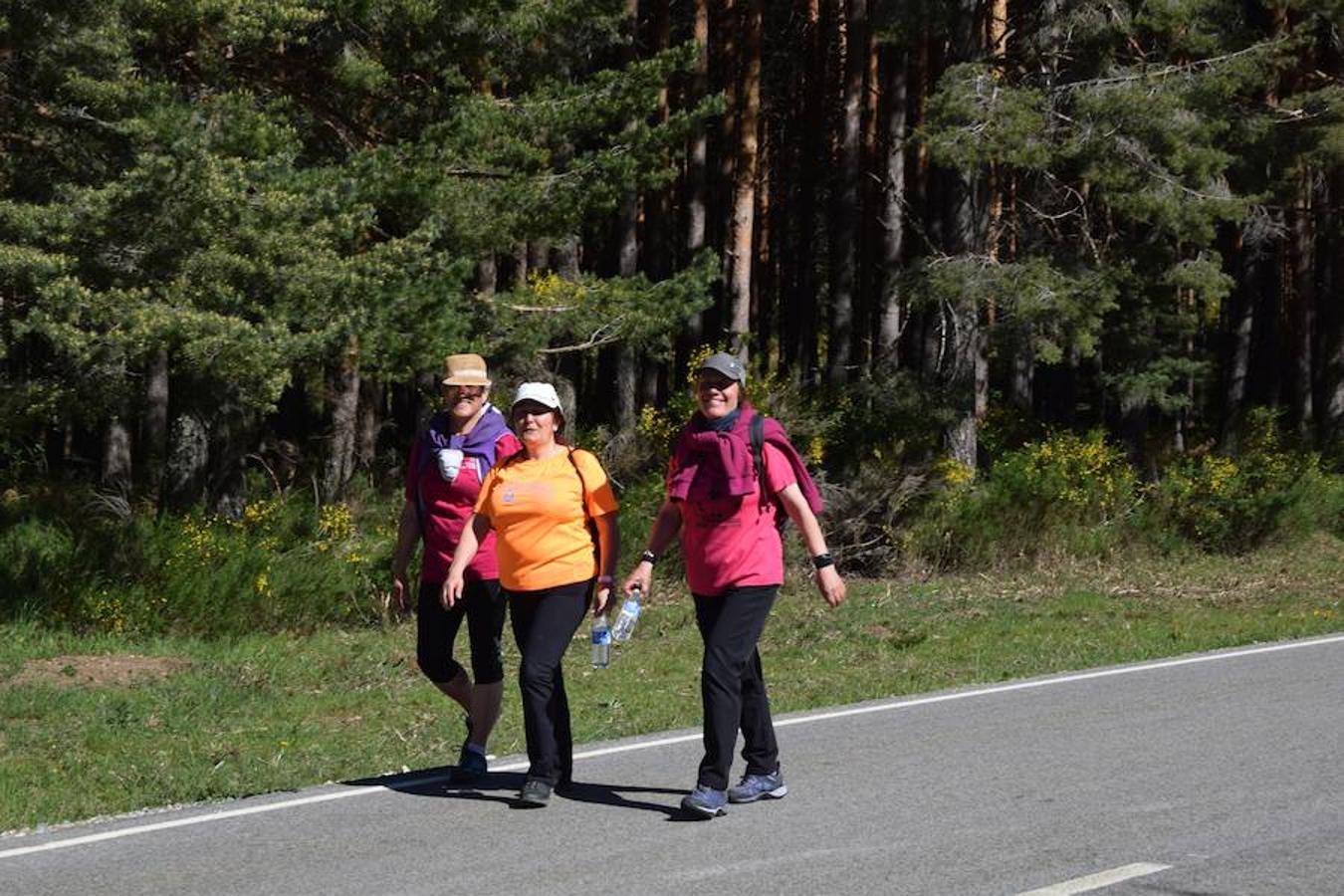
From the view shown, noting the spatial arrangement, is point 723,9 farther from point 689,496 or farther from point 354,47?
point 689,496

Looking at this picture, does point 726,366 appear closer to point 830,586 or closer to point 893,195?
point 830,586

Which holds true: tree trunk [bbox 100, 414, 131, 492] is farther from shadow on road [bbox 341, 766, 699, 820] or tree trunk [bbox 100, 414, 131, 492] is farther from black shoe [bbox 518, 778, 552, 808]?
black shoe [bbox 518, 778, 552, 808]

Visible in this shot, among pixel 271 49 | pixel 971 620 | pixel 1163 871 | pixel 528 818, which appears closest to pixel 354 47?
pixel 271 49

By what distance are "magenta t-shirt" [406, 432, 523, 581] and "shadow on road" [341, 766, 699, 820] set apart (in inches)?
39.1

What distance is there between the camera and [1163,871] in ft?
22.5

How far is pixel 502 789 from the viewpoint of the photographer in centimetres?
875

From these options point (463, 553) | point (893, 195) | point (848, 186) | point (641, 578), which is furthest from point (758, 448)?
point (848, 186)

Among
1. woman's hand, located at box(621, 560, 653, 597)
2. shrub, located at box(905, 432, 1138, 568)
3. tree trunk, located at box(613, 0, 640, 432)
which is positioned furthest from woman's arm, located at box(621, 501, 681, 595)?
tree trunk, located at box(613, 0, 640, 432)

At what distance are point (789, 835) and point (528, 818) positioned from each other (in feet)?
3.91

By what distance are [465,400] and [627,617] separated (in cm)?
144

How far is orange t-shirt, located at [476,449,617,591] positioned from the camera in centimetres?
828

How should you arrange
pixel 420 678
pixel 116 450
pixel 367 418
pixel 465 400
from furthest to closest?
pixel 367 418 < pixel 116 450 < pixel 420 678 < pixel 465 400

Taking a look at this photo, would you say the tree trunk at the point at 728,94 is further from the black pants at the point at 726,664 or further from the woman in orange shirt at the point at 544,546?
the black pants at the point at 726,664

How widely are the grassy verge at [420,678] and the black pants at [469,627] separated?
783 mm
